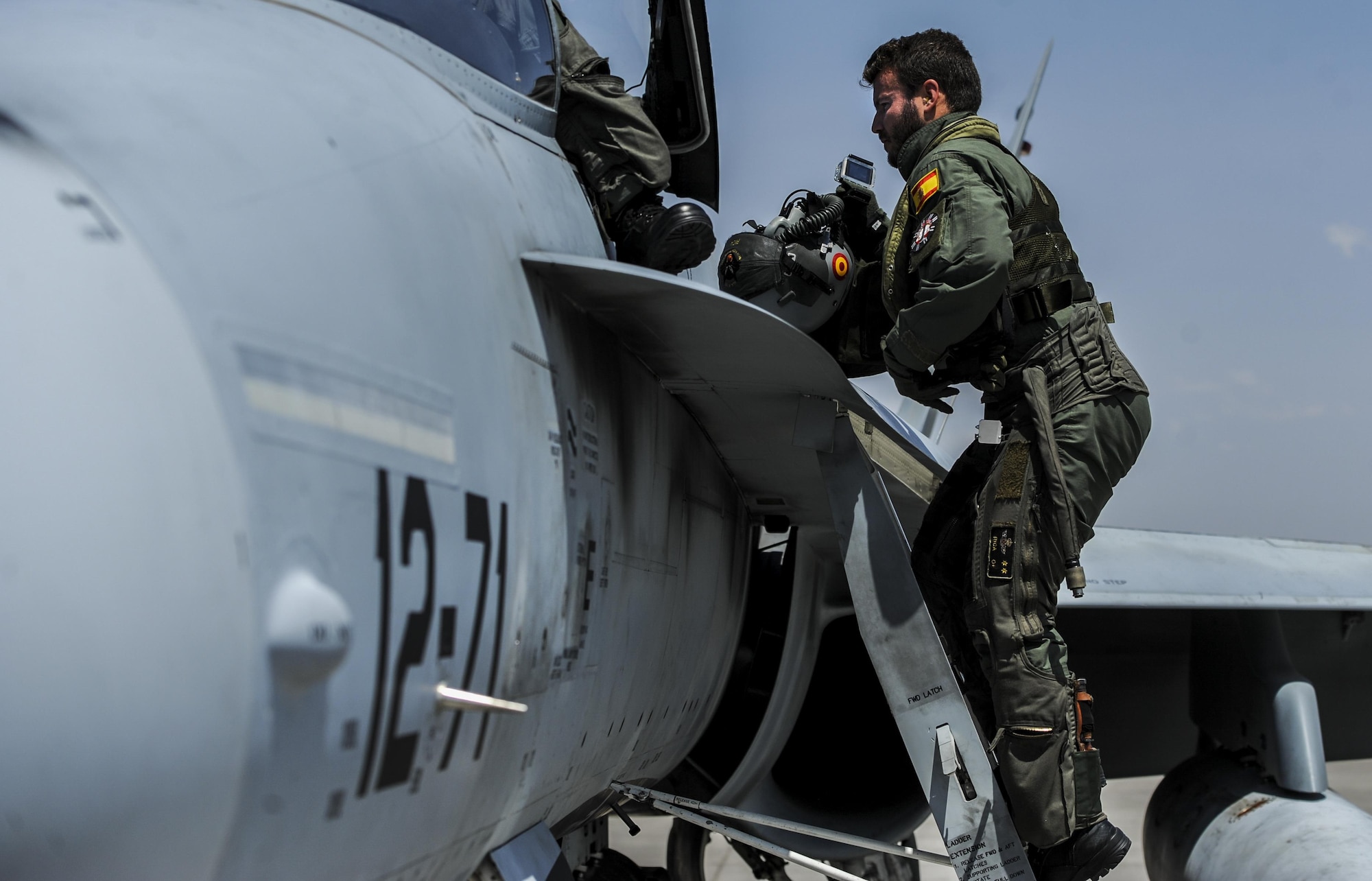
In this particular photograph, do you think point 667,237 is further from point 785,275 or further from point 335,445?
point 335,445

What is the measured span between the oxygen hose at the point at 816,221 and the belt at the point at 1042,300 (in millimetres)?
632

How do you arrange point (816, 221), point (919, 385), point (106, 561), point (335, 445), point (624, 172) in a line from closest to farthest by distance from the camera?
1. point (106, 561)
2. point (335, 445)
3. point (624, 172)
4. point (919, 385)
5. point (816, 221)

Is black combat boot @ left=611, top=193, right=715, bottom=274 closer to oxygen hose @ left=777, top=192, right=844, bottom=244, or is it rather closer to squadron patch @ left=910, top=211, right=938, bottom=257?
squadron patch @ left=910, top=211, right=938, bottom=257

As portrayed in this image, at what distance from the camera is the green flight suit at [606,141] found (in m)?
2.59

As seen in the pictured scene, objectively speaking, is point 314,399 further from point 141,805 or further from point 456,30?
point 456,30

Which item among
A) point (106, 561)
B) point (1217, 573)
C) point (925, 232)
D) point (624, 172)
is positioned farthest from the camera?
point (1217, 573)

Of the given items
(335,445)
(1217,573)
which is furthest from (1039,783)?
(1217,573)

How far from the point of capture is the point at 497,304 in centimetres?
172

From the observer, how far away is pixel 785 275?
10.3 ft


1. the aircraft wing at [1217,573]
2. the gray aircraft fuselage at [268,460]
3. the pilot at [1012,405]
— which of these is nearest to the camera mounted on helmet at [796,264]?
the pilot at [1012,405]

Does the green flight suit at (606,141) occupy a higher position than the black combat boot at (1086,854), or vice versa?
the green flight suit at (606,141)

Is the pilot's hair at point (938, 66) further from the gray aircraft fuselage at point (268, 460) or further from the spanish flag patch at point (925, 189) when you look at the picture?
the gray aircraft fuselage at point (268, 460)

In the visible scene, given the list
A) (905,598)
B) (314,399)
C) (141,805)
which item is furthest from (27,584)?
(905,598)

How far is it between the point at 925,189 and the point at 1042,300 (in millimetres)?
420
